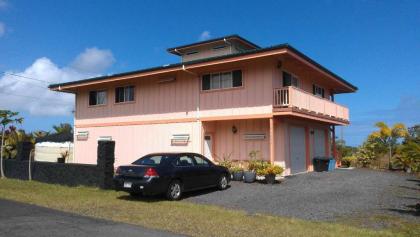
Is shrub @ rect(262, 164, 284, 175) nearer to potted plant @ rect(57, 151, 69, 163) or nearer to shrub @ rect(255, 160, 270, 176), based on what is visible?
shrub @ rect(255, 160, 270, 176)

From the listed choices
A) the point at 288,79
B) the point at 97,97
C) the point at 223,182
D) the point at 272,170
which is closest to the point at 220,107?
the point at 288,79

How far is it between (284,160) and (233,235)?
1167 centimetres

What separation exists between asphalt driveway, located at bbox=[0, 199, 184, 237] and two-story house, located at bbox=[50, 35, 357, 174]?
1011 cm

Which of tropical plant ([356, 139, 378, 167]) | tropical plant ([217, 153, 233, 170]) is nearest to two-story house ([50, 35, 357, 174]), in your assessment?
tropical plant ([217, 153, 233, 170])

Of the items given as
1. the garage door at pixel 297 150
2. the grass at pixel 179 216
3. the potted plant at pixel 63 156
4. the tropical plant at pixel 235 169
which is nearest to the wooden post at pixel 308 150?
the garage door at pixel 297 150

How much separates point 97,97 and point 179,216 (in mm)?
16862

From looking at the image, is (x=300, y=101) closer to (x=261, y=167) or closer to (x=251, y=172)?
(x=261, y=167)

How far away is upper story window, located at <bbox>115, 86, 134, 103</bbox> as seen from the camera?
23.4 m

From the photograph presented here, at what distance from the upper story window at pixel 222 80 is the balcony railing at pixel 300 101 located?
2129 mm

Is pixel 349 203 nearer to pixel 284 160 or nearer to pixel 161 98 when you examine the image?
pixel 284 160

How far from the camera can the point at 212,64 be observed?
18609 millimetres

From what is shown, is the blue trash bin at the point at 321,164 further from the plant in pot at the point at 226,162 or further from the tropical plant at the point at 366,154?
the tropical plant at the point at 366,154

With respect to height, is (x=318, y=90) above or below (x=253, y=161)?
above

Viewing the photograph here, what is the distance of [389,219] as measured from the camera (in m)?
9.48
